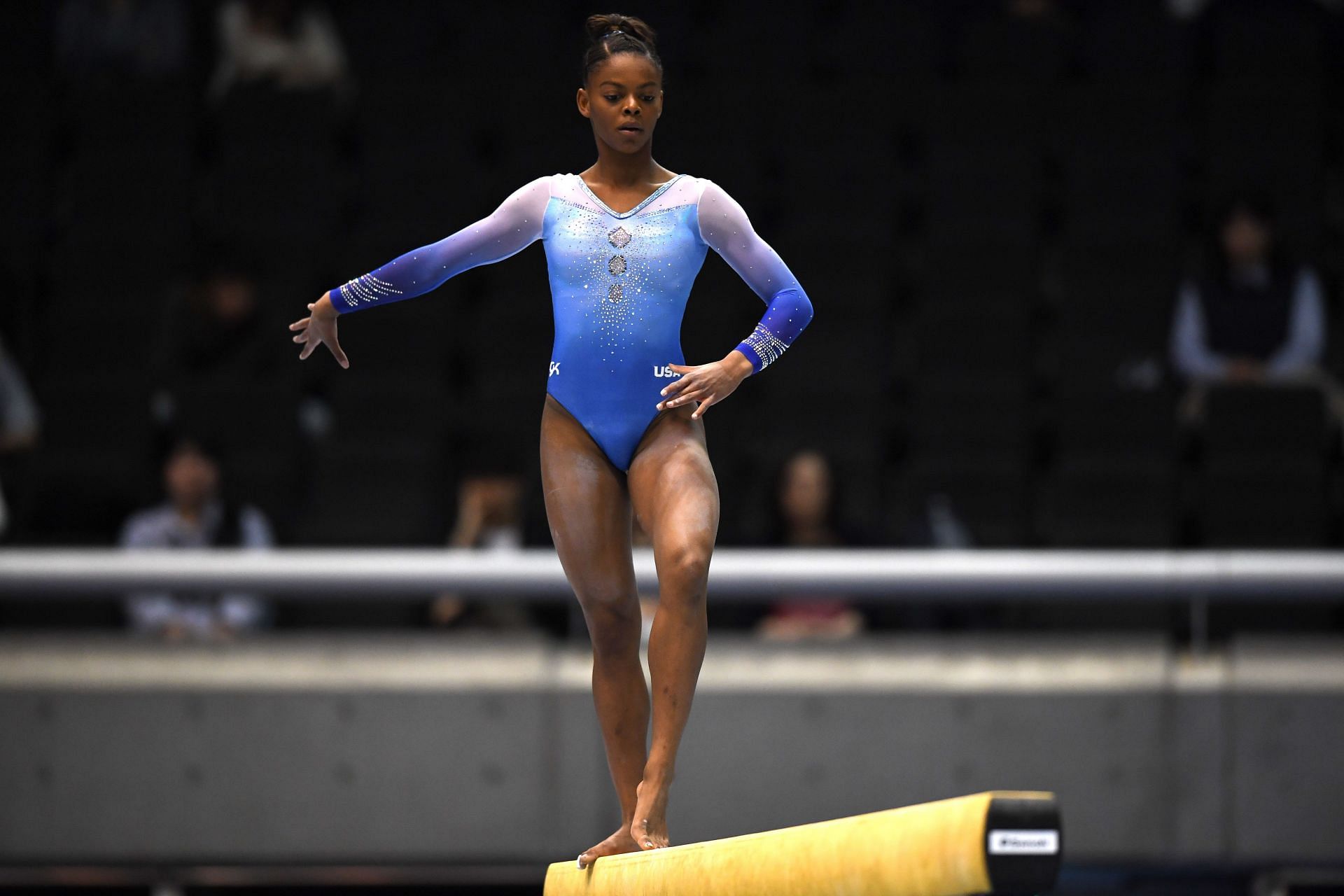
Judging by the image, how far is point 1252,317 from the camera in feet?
24.5

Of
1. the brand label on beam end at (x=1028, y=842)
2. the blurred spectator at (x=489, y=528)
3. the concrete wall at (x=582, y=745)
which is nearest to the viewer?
the brand label on beam end at (x=1028, y=842)

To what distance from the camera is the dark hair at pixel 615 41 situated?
3629 millimetres

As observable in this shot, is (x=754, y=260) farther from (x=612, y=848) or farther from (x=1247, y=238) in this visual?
(x=1247, y=238)

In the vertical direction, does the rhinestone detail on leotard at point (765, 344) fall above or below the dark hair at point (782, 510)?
above

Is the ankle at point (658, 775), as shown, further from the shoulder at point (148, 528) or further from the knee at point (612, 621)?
the shoulder at point (148, 528)

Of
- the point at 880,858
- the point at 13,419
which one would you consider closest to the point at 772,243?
the point at 13,419

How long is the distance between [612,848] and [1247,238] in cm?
505

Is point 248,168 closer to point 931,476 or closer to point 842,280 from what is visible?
point 842,280

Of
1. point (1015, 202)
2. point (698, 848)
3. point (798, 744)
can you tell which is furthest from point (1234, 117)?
point (698, 848)

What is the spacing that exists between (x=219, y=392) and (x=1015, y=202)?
12.4ft

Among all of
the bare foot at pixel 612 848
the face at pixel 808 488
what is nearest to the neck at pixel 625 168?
the bare foot at pixel 612 848

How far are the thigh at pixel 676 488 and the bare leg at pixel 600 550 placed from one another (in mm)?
70

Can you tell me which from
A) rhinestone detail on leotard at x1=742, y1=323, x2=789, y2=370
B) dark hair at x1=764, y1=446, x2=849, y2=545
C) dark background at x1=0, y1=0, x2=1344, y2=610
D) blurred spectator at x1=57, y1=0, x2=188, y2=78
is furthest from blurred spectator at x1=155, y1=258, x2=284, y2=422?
rhinestone detail on leotard at x1=742, y1=323, x2=789, y2=370

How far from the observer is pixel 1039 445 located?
25.2 feet
